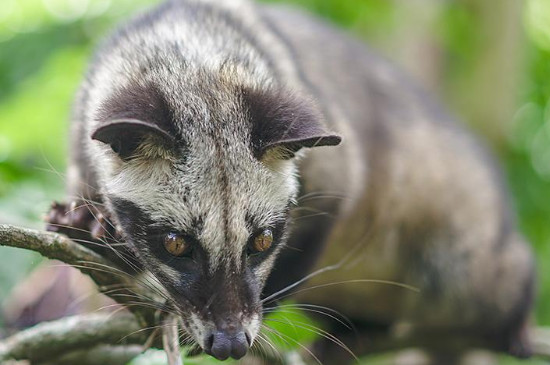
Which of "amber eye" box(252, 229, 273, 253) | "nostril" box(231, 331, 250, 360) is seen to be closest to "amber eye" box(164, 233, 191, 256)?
"amber eye" box(252, 229, 273, 253)

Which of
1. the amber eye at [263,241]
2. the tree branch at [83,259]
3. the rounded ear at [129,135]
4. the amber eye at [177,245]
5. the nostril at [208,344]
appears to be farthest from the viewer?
the amber eye at [263,241]

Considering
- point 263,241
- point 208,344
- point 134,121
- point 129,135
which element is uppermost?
point 134,121

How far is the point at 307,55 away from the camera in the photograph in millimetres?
6738

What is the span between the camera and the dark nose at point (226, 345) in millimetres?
3738

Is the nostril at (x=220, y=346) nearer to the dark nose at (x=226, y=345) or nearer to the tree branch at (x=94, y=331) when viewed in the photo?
the dark nose at (x=226, y=345)

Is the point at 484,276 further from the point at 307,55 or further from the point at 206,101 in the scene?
the point at 206,101

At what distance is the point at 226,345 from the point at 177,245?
1.79 ft

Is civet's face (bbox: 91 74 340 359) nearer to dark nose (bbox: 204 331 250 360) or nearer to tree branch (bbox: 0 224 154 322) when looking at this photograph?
dark nose (bbox: 204 331 250 360)

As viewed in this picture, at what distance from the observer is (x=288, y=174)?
171 inches

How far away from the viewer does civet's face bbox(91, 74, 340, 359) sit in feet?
12.6

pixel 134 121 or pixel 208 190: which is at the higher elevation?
pixel 134 121

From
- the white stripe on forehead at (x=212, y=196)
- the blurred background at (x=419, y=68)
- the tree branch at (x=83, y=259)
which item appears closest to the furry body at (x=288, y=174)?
the white stripe on forehead at (x=212, y=196)

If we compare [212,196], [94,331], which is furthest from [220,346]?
[94,331]

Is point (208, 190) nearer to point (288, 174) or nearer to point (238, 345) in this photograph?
point (288, 174)
